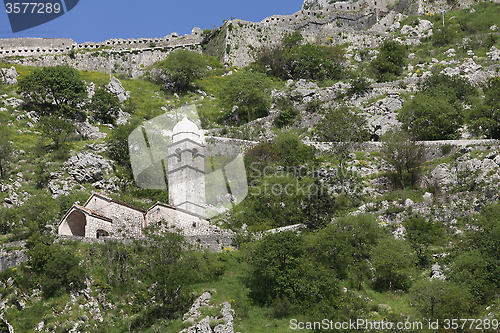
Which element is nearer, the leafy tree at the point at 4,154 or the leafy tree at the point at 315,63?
the leafy tree at the point at 4,154

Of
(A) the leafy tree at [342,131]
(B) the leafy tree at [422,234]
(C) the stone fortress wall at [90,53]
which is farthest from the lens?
(C) the stone fortress wall at [90,53]

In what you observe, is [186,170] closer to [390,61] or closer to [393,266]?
[393,266]

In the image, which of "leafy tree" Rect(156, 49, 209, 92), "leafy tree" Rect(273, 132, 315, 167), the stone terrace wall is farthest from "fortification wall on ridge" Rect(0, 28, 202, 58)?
"leafy tree" Rect(273, 132, 315, 167)

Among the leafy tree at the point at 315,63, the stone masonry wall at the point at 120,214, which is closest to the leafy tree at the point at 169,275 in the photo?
the stone masonry wall at the point at 120,214

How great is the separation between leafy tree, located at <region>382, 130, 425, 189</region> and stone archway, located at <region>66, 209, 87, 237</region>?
24.6 meters

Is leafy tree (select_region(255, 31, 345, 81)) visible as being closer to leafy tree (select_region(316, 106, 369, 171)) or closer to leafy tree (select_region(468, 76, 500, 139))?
leafy tree (select_region(316, 106, 369, 171))

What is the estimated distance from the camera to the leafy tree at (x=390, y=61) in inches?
2562

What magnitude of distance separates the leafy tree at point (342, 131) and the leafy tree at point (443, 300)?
19420 millimetres

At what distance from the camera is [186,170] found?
43188 mm

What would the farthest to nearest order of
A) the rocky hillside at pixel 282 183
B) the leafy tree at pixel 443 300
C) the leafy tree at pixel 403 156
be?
the leafy tree at pixel 403 156 < the rocky hillside at pixel 282 183 < the leafy tree at pixel 443 300

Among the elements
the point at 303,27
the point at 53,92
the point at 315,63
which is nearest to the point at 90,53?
the point at 53,92

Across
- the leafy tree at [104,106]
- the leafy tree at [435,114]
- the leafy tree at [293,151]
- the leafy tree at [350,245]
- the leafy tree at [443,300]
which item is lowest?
the leafy tree at [443,300]

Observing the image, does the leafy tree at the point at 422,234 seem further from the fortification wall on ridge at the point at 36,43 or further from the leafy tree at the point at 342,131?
the fortification wall on ridge at the point at 36,43

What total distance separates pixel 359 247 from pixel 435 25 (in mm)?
54802
